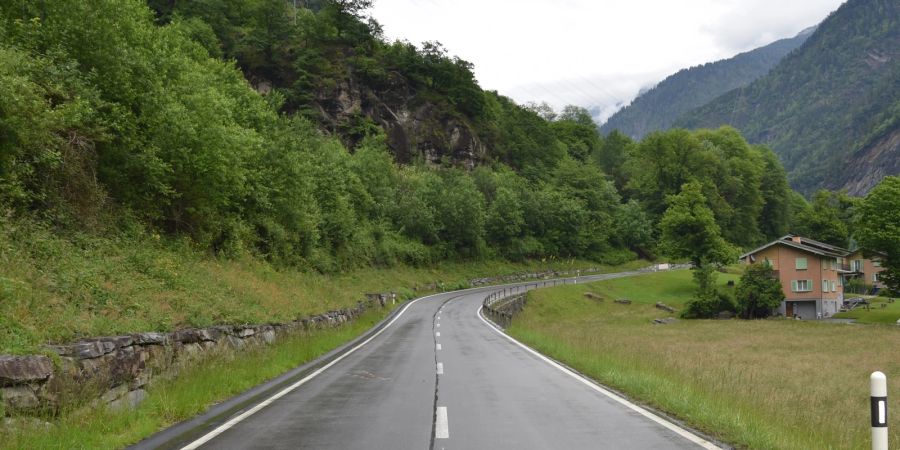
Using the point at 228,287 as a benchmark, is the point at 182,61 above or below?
above

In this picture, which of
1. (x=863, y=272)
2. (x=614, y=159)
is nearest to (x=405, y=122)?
(x=614, y=159)

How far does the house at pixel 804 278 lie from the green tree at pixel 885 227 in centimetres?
581

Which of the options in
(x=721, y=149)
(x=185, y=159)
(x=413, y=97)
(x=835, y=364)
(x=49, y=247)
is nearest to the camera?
(x=49, y=247)

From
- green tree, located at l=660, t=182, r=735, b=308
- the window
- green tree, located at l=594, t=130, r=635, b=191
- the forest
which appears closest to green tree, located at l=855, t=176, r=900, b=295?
the window

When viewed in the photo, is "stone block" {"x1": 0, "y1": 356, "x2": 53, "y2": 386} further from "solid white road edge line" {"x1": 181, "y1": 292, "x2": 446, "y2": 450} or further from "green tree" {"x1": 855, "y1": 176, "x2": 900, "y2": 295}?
"green tree" {"x1": 855, "y1": 176, "x2": 900, "y2": 295}

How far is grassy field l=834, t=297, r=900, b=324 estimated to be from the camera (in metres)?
50.6

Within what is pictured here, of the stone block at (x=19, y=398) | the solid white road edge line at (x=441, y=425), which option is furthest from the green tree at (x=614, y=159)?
the stone block at (x=19, y=398)

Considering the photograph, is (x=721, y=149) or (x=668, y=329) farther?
(x=721, y=149)

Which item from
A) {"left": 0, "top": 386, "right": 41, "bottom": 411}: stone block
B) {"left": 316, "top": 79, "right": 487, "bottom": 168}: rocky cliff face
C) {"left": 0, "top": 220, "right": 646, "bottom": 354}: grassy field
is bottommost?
{"left": 0, "top": 386, "right": 41, "bottom": 411}: stone block

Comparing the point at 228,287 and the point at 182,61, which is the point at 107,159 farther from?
the point at 182,61

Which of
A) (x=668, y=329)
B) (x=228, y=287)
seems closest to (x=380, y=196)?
(x=668, y=329)

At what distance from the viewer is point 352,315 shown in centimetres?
2867

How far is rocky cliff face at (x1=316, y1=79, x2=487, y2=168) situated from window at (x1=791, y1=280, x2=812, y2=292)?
47592 millimetres

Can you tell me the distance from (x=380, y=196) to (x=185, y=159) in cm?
4114
